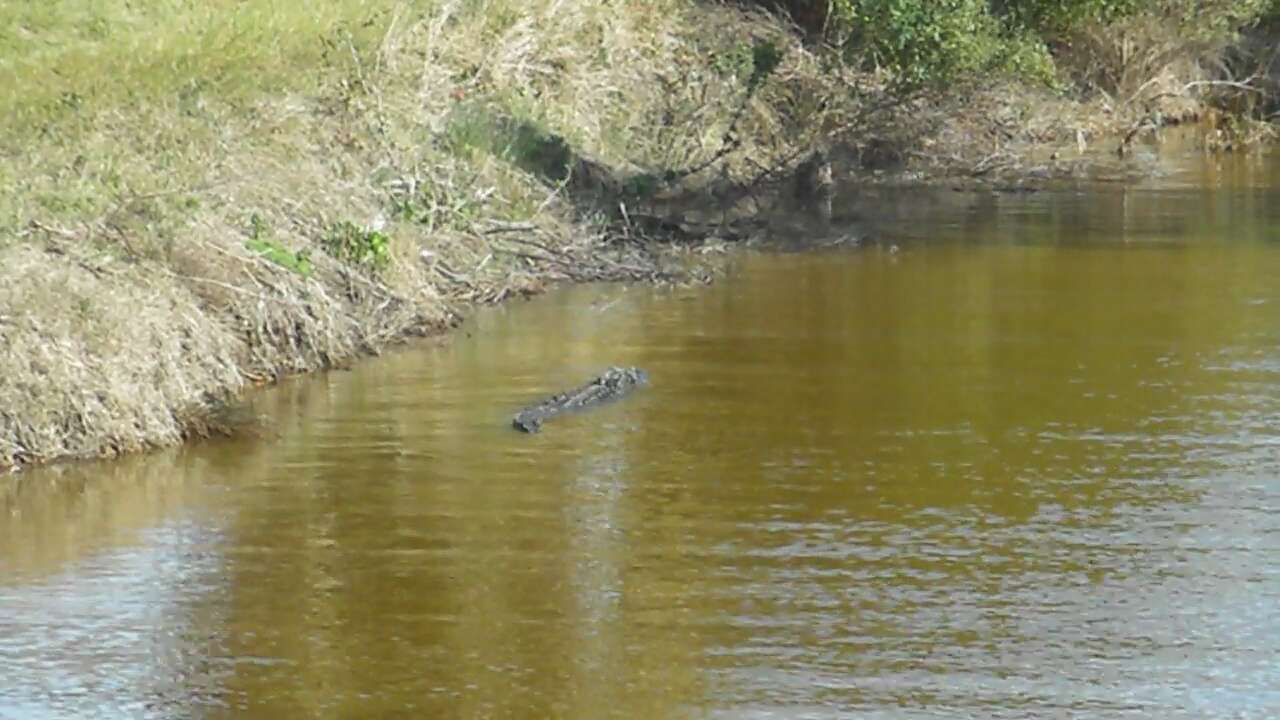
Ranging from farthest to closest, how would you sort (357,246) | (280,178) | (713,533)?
(280,178), (357,246), (713,533)

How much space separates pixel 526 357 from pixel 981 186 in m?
11.4

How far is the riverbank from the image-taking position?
14.3 meters

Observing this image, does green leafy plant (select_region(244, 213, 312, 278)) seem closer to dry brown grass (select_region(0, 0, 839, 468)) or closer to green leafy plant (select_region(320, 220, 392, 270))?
dry brown grass (select_region(0, 0, 839, 468))

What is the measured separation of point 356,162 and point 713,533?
28.3ft

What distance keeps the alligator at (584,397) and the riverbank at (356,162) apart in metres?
1.91

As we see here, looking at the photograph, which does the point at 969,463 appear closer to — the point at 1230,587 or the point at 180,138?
the point at 1230,587

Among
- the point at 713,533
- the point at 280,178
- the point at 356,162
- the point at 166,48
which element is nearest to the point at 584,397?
the point at 713,533

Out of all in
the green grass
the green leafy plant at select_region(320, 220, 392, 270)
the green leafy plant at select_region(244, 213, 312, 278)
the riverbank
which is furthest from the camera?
the green grass

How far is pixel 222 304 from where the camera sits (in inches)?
615

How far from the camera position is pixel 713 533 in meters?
11.9

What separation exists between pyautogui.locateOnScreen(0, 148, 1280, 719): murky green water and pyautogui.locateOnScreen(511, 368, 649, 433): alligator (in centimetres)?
12

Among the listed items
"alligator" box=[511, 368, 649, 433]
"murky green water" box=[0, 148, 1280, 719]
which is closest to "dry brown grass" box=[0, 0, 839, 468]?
"murky green water" box=[0, 148, 1280, 719]

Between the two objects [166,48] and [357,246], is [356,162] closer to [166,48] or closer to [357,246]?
[357,246]

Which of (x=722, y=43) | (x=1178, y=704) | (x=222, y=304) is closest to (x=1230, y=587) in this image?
(x=1178, y=704)
